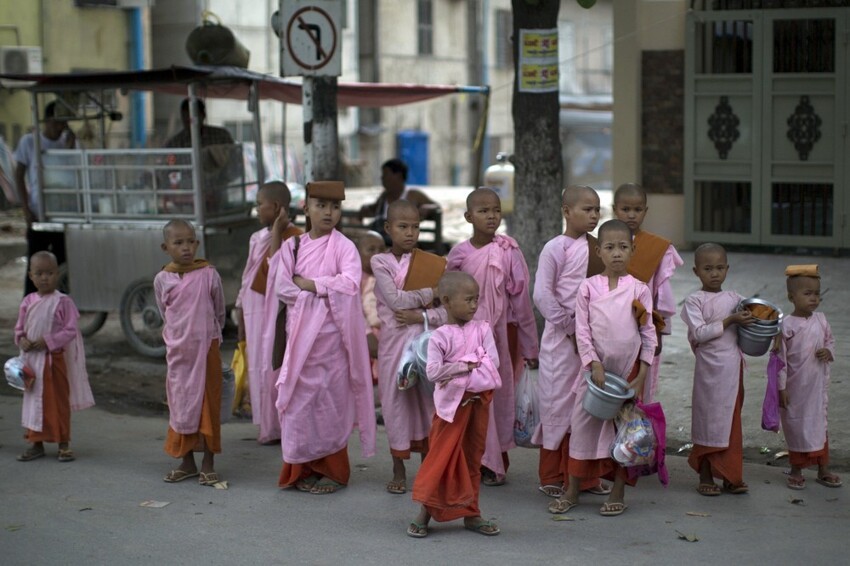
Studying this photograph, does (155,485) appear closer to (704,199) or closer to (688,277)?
(688,277)

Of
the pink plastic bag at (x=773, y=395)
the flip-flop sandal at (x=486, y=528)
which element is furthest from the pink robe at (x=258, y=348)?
the pink plastic bag at (x=773, y=395)

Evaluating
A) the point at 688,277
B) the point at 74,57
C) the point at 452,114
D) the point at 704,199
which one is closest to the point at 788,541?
the point at 688,277

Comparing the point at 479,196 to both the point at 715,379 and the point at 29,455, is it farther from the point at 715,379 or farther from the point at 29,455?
the point at 29,455

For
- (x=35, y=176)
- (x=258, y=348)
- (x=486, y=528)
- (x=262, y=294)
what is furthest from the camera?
(x=35, y=176)

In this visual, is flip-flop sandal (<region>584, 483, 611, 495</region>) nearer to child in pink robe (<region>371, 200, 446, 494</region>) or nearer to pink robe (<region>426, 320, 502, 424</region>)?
child in pink robe (<region>371, 200, 446, 494</region>)

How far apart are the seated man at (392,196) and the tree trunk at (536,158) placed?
60.7 inches

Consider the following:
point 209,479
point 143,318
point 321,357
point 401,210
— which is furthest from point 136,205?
point 401,210

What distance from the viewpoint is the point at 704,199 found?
12.2m

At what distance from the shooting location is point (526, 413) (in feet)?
19.9

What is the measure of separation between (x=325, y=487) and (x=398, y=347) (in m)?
0.78

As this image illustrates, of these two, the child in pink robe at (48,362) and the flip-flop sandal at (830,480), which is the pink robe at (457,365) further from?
the child in pink robe at (48,362)

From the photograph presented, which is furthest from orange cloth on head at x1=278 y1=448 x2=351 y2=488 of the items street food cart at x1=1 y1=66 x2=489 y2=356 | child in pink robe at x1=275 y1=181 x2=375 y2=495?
street food cart at x1=1 y1=66 x2=489 y2=356

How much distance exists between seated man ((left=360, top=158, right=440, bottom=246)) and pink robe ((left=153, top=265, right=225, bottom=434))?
12.8 feet

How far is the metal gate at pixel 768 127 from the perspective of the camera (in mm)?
11414
